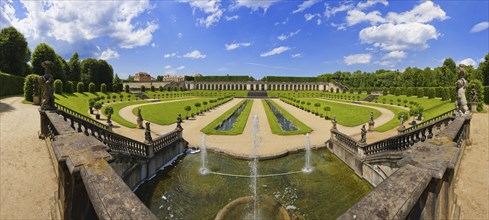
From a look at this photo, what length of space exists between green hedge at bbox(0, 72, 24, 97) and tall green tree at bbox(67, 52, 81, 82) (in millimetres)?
23929

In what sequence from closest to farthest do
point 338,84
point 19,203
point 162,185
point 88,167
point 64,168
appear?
point 88,167, point 64,168, point 19,203, point 162,185, point 338,84

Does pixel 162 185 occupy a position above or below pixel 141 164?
below

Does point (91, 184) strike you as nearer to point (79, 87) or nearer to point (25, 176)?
point (25, 176)

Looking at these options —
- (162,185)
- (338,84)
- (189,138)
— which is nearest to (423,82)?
(338,84)

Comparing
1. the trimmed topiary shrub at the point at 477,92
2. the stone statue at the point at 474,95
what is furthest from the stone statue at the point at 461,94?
the stone statue at the point at 474,95

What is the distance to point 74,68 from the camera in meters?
55.6

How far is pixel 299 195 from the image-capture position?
9.45m

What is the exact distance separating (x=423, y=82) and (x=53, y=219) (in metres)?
80.8

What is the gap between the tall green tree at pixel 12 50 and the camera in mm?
35219

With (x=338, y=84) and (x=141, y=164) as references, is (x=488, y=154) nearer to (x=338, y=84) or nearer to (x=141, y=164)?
(x=141, y=164)

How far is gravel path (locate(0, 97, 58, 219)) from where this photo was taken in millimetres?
6922

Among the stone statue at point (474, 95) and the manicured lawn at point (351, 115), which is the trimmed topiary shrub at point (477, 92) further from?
the manicured lawn at point (351, 115)

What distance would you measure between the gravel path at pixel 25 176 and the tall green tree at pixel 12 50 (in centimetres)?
3240

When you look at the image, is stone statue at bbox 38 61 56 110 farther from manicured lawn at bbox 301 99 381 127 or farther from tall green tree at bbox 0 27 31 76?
tall green tree at bbox 0 27 31 76
